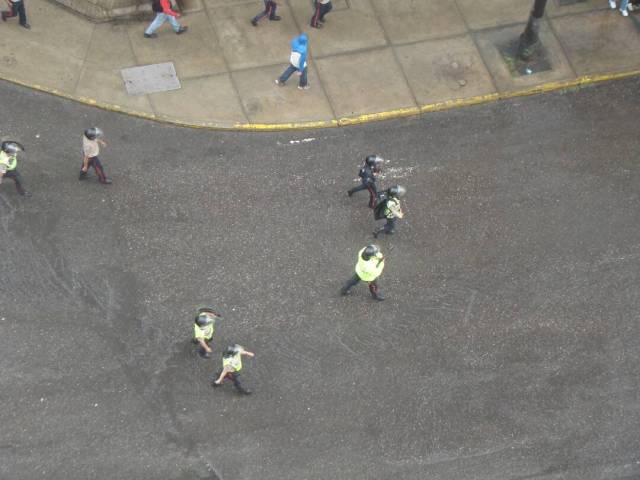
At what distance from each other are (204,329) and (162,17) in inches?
269

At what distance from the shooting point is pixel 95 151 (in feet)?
49.7

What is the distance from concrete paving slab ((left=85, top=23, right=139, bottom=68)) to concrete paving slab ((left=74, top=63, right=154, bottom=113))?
0.59 ft

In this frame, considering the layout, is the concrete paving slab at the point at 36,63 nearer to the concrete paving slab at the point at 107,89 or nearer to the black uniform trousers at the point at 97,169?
the concrete paving slab at the point at 107,89

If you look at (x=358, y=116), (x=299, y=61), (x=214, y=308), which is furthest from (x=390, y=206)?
(x=299, y=61)

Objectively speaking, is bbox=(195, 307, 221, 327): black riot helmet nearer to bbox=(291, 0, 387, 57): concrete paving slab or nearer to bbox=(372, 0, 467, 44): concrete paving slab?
bbox=(291, 0, 387, 57): concrete paving slab

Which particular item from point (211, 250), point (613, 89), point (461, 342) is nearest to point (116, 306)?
point (211, 250)

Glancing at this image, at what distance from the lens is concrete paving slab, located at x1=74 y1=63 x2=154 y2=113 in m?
17.0

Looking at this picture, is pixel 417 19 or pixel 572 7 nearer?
pixel 417 19

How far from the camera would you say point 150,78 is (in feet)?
57.0

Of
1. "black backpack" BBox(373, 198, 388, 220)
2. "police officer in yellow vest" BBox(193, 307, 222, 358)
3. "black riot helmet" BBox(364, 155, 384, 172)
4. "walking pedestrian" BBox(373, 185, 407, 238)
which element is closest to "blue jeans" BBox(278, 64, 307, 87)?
"black riot helmet" BBox(364, 155, 384, 172)

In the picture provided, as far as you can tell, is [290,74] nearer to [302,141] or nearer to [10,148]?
[302,141]

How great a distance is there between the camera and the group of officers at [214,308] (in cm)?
1330

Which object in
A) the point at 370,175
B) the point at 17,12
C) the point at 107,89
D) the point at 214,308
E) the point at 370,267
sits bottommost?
the point at 214,308

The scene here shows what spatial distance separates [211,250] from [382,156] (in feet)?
11.3
